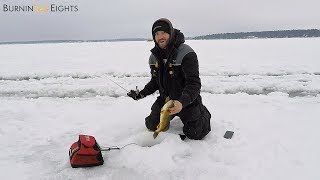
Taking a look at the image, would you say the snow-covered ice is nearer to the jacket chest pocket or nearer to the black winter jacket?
the black winter jacket

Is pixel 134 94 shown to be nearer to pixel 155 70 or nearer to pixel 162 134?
pixel 155 70

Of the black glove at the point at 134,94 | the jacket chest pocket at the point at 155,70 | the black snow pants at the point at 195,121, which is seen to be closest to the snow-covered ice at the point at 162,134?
the black snow pants at the point at 195,121

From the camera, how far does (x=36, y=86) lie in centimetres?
778

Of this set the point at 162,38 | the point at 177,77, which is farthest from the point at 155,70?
the point at 162,38

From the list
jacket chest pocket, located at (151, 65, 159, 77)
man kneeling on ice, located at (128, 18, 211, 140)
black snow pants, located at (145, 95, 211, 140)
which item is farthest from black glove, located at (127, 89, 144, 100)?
black snow pants, located at (145, 95, 211, 140)

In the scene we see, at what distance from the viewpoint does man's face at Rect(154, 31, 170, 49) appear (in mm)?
3406

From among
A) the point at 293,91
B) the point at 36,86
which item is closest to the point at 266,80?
the point at 293,91

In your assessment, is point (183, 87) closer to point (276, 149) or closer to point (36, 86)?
point (276, 149)

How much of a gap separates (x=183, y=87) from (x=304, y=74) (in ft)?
21.9

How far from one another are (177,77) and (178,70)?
98 millimetres

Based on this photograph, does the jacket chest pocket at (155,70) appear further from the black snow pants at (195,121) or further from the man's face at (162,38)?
the black snow pants at (195,121)

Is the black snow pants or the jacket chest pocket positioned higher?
the jacket chest pocket

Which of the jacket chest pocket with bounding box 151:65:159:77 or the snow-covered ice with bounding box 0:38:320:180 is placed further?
the jacket chest pocket with bounding box 151:65:159:77

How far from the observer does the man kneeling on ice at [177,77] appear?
132 inches
